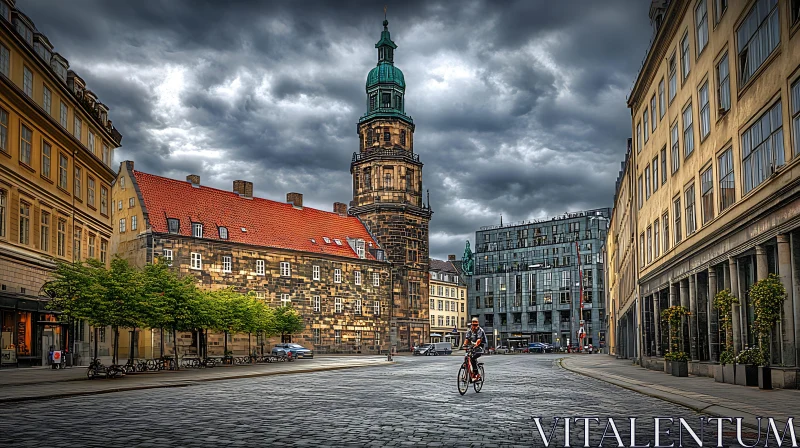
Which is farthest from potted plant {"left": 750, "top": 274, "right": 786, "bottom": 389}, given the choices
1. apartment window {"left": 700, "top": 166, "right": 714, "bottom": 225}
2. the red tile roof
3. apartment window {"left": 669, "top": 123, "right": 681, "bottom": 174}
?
the red tile roof

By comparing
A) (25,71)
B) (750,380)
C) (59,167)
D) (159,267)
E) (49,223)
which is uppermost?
(25,71)

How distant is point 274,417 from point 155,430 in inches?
109

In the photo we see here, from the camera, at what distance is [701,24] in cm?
2955

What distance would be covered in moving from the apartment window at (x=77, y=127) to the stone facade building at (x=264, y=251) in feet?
66.6

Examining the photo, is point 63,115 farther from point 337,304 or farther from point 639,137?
point 337,304

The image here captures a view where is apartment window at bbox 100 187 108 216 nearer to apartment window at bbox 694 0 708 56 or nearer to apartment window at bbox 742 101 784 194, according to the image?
apartment window at bbox 694 0 708 56

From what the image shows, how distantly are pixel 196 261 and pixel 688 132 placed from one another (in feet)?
159

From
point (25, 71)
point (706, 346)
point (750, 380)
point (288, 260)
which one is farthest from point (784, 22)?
point (288, 260)

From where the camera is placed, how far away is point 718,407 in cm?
1583

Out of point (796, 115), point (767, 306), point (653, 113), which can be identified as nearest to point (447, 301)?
point (653, 113)

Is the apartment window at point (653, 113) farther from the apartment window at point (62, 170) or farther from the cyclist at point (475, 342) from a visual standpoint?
the apartment window at point (62, 170)

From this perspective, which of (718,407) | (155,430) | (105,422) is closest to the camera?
(155,430)

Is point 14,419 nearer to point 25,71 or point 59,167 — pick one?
point 25,71

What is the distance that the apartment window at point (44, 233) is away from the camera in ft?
120
